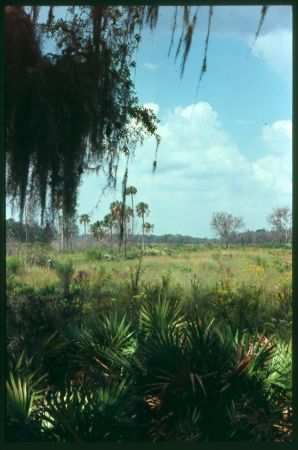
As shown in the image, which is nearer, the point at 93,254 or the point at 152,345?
the point at 152,345

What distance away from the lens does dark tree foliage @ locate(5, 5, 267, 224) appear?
348 cm

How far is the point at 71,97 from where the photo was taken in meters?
3.53

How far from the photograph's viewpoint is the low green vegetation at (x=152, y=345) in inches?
131

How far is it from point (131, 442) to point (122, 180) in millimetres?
1153

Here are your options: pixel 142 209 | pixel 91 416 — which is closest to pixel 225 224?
pixel 142 209

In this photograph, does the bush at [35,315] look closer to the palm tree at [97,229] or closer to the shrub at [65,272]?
the shrub at [65,272]

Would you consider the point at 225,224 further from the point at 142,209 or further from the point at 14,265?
the point at 14,265

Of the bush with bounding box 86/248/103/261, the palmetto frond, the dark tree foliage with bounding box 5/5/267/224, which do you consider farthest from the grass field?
the palmetto frond

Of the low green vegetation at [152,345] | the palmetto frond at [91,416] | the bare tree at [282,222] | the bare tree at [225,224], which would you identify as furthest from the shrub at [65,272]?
the bare tree at [282,222]

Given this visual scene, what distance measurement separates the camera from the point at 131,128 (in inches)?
142

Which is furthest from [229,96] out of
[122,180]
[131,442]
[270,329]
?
[131,442]

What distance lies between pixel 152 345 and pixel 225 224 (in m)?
0.65

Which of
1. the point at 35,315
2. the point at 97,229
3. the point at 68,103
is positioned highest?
the point at 68,103

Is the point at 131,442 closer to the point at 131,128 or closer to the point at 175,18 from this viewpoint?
the point at 131,128
